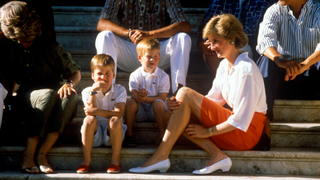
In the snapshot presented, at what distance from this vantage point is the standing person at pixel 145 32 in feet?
8.41

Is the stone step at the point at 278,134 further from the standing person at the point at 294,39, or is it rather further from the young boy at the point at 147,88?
the standing person at the point at 294,39

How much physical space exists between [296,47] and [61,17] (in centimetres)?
233

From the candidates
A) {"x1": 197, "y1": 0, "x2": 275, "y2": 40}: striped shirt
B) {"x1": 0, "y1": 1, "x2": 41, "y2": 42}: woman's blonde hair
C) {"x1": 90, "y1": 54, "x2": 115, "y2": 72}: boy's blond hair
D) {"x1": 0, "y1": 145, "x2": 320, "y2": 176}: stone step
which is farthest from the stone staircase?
{"x1": 197, "y1": 0, "x2": 275, "y2": 40}: striped shirt

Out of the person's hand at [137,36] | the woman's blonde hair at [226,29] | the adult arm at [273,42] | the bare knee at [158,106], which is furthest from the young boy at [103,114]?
the adult arm at [273,42]

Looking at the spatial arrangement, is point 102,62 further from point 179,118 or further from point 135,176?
point 135,176

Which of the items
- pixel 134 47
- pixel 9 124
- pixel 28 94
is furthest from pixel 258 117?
pixel 9 124

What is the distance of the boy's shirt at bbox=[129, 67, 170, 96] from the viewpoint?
2365mm

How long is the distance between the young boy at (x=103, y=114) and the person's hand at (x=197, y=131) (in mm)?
411

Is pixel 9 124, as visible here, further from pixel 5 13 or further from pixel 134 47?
pixel 134 47

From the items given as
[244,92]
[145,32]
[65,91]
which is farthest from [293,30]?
[65,91]

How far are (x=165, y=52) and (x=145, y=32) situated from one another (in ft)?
0.76

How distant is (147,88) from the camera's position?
238cm

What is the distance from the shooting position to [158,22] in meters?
2.95

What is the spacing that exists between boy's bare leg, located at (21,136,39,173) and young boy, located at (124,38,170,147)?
0.58 metres
